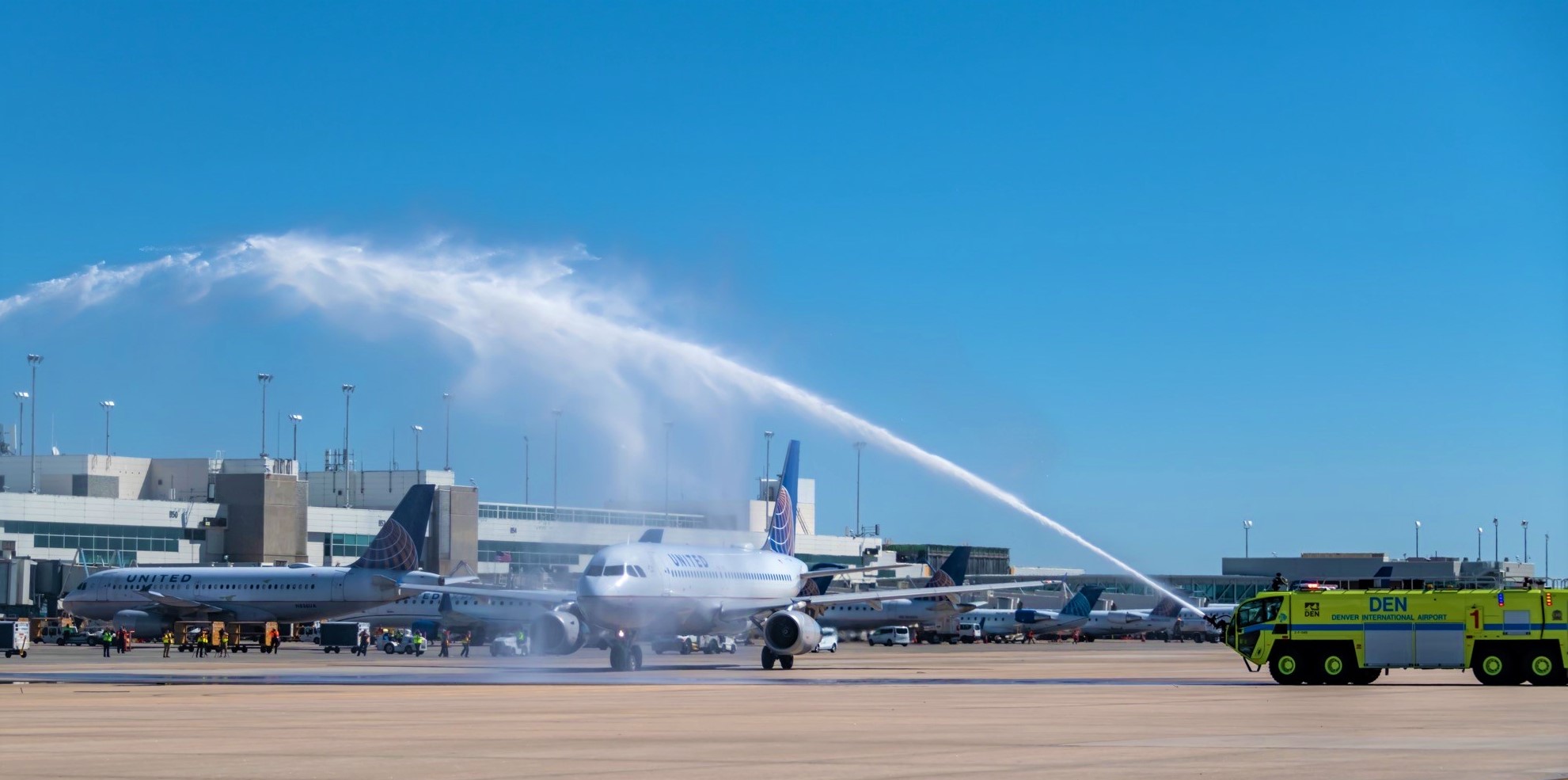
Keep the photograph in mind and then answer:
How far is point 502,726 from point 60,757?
26.3ft

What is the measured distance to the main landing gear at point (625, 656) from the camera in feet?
222

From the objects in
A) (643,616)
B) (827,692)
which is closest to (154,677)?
(643,616)

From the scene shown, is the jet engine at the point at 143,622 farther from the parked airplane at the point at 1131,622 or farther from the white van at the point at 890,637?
the parked airplane at the point at 1131,622

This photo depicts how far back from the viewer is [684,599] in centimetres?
7262

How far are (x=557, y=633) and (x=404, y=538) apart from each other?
169 feet

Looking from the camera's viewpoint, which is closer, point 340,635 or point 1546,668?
point 1546,668

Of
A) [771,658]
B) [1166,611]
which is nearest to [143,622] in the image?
[771,658]

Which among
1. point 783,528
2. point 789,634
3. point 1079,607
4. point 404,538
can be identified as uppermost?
point 783,528

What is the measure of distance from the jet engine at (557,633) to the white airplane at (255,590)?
44.4 m

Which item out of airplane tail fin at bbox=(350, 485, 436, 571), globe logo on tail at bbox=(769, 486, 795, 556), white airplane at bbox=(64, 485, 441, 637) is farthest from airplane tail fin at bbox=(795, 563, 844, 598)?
airplane tail fin at bbox=(350, 485, 436, 571)

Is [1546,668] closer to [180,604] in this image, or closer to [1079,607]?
[180,604]

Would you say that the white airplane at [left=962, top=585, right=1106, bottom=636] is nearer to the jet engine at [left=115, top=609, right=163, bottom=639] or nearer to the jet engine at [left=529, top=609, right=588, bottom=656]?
the jet engine at [left=115, top=609, right=163, bottom=639]

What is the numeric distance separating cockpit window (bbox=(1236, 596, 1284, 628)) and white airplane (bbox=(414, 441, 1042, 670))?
19.4 metres

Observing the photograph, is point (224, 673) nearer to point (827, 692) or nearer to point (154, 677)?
point (154, 677)
